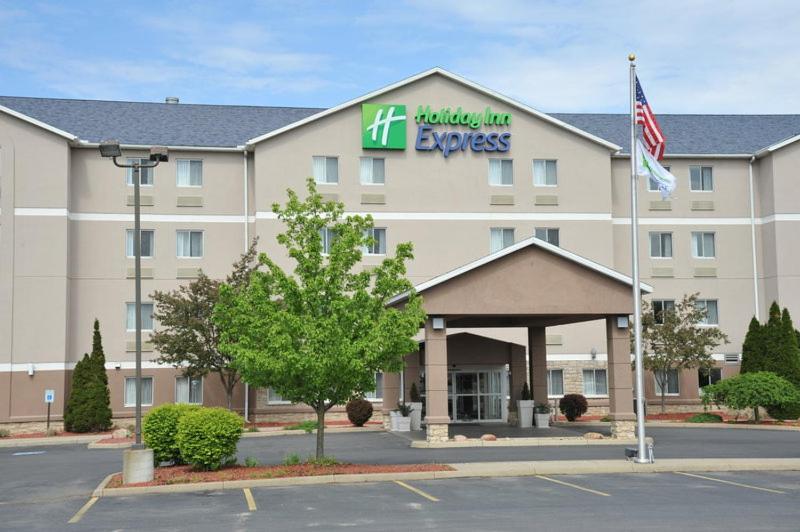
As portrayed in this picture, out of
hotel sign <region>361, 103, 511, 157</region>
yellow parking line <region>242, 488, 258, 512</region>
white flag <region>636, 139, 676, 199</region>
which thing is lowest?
yellow parking line <region>242, 488, 258, 512</region>

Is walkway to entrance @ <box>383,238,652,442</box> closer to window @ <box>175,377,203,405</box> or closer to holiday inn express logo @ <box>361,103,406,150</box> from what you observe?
holiday inn express logo @ <box>361,103,406,150</box>

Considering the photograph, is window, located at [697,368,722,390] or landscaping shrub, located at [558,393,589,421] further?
window, located at [697,368,722,390]

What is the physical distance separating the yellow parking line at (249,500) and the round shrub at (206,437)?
72.5 inches

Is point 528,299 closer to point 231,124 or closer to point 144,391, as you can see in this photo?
point 144,391

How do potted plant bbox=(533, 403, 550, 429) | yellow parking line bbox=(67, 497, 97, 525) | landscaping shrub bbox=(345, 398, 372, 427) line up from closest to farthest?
yellow parking line bbox=(67, 497, 97, 525) → potted plant bbox=(533, 403, 550, 429) → landscaping shrub bbox=(345, 398, 372, 427)

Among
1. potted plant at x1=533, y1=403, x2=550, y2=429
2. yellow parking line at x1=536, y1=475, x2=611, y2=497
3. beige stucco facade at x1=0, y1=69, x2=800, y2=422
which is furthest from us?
beige stucco facade at x1=0, y1=69, x2=800, y2=422

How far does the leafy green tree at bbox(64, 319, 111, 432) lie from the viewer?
37000 millimetres

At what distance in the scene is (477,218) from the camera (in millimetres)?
41906

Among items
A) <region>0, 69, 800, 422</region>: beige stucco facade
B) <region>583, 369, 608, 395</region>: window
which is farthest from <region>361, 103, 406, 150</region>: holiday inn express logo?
<region>583, 369, 608, 395</region>: window

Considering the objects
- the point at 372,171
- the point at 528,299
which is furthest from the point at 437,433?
the point at 372,171

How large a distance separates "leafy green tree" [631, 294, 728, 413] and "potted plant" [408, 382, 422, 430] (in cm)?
1044

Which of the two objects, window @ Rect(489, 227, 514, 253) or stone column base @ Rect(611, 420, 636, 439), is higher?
window @ Rect(489, 227, 514, 253)

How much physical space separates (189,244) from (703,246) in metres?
23.4

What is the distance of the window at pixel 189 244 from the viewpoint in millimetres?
41281
